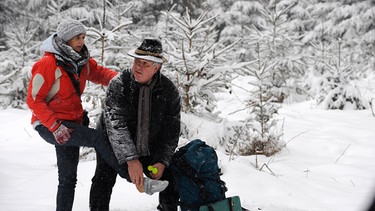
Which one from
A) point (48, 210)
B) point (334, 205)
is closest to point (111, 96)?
point (48, 210)

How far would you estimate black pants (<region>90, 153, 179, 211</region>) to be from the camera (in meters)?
2.84

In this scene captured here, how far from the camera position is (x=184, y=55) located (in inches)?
196

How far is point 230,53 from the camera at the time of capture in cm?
654

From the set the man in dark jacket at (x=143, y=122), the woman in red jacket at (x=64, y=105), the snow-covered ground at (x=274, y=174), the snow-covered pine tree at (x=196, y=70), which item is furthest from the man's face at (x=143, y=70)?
Answer: the snow-covered pine tree at (x=196, y=70)

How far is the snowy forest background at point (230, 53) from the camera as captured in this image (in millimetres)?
5344

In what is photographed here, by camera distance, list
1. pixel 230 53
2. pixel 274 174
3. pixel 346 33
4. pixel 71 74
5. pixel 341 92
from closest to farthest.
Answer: pixel 71 74, pixel 274 174, pixel 230 53, pixel 341 92, pixel 346 33

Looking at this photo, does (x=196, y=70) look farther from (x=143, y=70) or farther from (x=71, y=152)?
(x=71, y=152)

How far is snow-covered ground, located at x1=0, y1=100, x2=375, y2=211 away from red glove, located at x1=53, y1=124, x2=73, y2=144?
1240 millimetres

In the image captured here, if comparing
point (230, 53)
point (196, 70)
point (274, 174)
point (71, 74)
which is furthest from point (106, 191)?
point (230, 53)

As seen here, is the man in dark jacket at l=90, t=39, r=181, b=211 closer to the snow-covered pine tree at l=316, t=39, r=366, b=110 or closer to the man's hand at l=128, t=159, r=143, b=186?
the man's hand at l=128, t=159, r=143, b=186

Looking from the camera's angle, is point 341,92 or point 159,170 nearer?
point 159,170

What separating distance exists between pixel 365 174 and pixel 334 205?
5.29 feet

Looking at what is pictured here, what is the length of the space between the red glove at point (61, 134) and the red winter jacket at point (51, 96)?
3 centimetres

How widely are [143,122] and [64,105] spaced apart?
66cm
